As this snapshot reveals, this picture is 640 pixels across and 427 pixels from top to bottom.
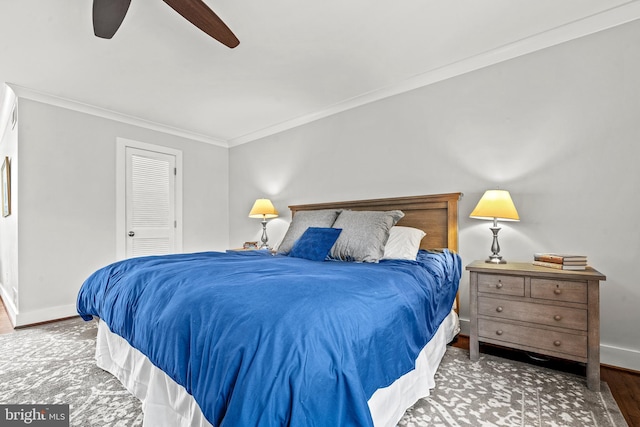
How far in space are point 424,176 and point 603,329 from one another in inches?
69.5

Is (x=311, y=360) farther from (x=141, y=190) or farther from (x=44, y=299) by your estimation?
(x=141, y=190)

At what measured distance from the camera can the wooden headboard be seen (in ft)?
9.06

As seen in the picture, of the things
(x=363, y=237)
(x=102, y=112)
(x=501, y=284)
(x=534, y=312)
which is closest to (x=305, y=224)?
(x=363, y=237)

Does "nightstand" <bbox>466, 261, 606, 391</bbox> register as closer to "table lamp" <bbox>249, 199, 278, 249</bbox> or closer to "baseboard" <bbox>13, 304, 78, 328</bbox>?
"table lamp" <bbox>249, 199, 278, 249</bbox>

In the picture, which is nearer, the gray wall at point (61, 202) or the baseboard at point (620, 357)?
the baseboard at point (620, 357)

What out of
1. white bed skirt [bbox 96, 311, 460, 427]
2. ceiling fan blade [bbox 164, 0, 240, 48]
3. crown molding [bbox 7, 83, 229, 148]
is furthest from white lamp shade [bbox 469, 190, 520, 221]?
crown molding [bbox 7, 83, 229, 148]

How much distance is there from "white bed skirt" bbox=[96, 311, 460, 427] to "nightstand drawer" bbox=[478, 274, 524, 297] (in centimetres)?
49

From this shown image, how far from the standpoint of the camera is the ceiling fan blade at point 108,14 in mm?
1666

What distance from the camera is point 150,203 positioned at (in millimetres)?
4238

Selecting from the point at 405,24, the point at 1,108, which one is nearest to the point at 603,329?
the point at 405,24

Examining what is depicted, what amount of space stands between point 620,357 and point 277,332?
2.53 metres

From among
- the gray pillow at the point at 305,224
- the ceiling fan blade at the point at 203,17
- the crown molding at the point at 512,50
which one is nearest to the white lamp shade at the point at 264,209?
the gray pillow at the point at 305,224

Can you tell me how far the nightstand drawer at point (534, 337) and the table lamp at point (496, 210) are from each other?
0.49 metres
